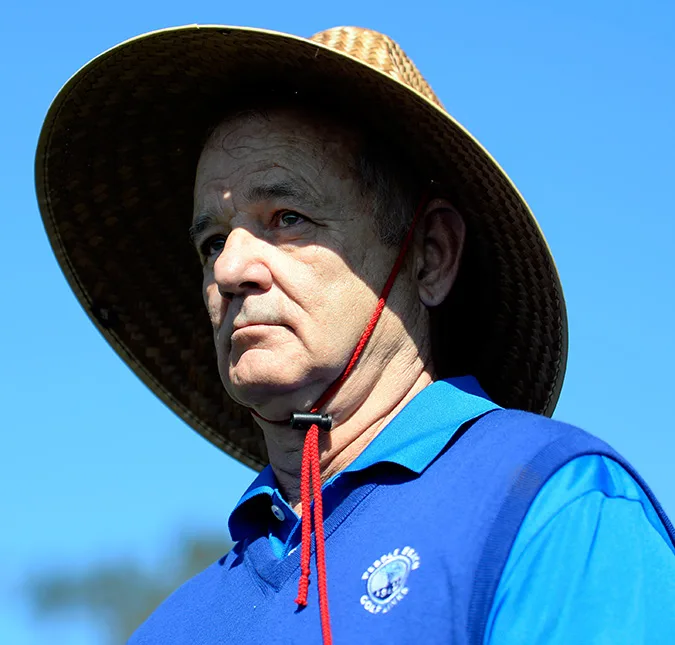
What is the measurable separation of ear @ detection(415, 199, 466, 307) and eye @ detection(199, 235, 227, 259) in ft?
1.40

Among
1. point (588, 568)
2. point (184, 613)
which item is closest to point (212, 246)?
point (184, 613)

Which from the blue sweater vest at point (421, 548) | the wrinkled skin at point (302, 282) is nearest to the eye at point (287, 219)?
the wrinkled skin at point (302, 282)

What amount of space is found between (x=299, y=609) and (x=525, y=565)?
0.46 m

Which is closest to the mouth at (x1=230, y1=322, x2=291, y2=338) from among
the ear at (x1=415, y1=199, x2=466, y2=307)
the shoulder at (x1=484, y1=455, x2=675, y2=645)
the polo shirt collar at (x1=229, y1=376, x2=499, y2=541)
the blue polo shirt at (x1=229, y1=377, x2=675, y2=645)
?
the polo shirt collar at (x1=229, y1=376, x2=499, y2=541)

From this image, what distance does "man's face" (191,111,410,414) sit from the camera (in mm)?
2605

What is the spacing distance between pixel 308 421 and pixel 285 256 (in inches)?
13.2

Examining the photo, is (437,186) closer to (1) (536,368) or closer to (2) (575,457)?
(1) (536,368)

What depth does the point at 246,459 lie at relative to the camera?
333cm

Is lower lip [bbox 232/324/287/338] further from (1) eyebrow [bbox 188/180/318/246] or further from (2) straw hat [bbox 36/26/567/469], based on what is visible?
(2) straw hat [bbox 36/26/567/469]

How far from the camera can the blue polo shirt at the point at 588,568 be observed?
1.96 m

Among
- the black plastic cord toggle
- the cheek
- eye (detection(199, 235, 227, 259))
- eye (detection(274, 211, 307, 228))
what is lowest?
the black plastic cord toggle

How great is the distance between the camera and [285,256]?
104 inches

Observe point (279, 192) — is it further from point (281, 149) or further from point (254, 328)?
point (254, 328)

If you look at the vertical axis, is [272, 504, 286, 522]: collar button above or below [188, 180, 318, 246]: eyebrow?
below
